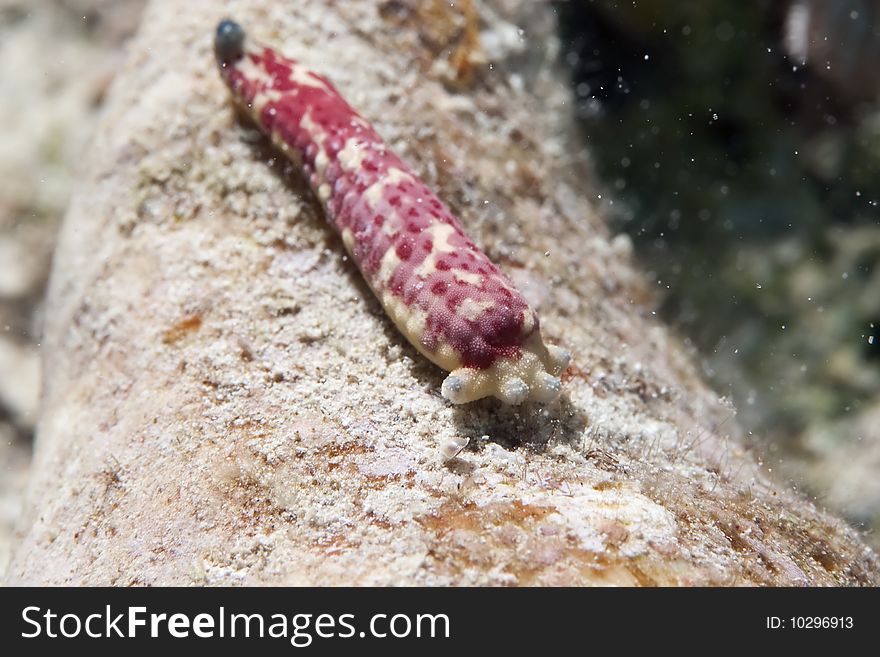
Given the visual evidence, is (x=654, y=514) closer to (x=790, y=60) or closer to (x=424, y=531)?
(x=424, y=531)

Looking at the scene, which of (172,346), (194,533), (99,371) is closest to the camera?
(194,533)

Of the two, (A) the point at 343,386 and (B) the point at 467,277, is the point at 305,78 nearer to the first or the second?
(B) the point at 467,277

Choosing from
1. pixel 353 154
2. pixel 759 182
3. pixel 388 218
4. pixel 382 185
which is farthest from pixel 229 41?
pixel 759 182

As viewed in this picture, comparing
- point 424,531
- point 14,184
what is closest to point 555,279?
point 424,531

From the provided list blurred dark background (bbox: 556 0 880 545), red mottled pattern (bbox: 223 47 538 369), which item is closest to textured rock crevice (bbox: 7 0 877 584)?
red mottled pattern (bbox: 223 47 538 369)

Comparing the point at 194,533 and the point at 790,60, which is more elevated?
the point at 790,60
